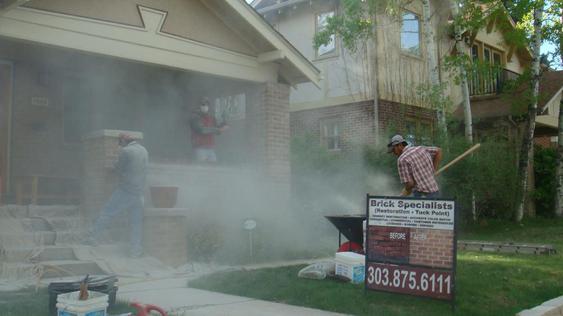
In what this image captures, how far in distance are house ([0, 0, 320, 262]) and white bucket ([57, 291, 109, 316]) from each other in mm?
4322

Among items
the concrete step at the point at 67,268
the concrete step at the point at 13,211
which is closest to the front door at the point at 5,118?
the concrete step at the point at 13,211

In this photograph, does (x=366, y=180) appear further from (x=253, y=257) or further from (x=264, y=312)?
(x=264, y=312)

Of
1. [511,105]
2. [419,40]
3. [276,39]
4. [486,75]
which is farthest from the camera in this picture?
[419,40]

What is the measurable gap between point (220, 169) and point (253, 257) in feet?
6.77

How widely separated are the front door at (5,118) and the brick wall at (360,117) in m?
8.23

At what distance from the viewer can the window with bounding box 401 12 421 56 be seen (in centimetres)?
1772

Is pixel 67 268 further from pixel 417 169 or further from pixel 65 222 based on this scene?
pixel 417 169

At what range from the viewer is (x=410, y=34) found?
1800cm

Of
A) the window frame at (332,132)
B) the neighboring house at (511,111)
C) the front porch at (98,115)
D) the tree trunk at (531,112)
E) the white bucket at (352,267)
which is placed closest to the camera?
the white bucket at (352,267)

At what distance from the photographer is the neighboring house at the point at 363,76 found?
16.8 m

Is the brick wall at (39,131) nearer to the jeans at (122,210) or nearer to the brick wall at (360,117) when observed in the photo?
the jeans at (122,210)

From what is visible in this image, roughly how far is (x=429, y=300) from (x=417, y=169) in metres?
1.74

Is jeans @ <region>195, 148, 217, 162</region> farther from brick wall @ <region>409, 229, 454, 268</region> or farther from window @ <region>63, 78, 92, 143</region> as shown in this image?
brick wall @ <region>409, 229, 454, 268</region>

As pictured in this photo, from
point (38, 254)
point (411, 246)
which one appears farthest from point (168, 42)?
point (411, 246)
